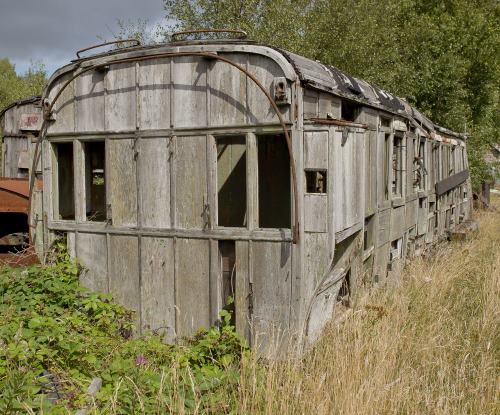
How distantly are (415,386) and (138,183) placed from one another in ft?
11.5

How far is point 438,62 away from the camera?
61.0 feet

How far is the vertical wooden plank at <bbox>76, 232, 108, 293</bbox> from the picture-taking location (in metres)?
6.28

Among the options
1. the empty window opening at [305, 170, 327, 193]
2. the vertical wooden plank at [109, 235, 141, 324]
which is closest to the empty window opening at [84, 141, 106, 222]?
the vertical wooden plank at [109, 235, 141, 324]

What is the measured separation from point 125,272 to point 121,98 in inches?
77.5

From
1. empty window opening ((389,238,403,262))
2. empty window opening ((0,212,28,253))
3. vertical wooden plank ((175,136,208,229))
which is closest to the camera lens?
vertical wooden plank ((175,136,208,229))

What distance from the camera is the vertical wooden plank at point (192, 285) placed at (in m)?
5.67

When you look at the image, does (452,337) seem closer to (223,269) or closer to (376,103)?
(223,269)

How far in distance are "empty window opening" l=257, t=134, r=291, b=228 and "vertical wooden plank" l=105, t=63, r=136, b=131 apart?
6.20ft

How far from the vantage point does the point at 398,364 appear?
183 inches

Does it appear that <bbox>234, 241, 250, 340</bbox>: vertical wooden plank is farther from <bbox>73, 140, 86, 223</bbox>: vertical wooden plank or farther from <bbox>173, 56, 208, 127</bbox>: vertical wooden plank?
<bbox>73, 140, 86, 223</bbox>: vertical wooden plank

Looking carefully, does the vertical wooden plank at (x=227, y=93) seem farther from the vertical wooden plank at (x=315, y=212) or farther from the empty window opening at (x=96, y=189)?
the empty window opening at (x=96, y=189)

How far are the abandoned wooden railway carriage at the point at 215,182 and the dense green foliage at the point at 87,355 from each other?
0.94 feet

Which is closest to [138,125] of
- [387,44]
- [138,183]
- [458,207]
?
[138,183]

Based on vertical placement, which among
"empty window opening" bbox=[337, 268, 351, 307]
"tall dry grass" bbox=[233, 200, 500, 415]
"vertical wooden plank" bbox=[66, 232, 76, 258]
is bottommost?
"tall dry grass" bbox=[233, 200, 500, 415]
